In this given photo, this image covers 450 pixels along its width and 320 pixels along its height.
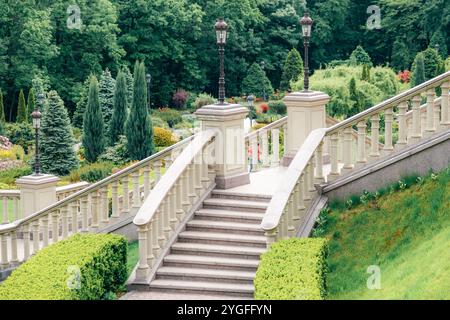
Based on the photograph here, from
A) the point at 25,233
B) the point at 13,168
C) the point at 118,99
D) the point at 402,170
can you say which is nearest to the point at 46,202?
the point at 25,233

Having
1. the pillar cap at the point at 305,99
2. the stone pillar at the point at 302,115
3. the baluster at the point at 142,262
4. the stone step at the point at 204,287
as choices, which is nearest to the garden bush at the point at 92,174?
the stone pillar at the point at 302,115

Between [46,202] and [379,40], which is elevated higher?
[379,40]

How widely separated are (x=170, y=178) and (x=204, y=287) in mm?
2174

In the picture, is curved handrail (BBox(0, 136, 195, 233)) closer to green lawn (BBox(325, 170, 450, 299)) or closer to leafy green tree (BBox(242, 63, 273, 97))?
green lawn (BBox(325, 170, 450, 299))

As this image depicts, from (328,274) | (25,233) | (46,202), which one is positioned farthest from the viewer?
(46,202)

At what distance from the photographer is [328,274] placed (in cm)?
1534

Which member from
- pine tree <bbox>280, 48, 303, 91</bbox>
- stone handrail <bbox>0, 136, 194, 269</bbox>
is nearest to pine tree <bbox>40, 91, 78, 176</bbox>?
stone handrail <bbox>0, 136, 194, 269</bbox>

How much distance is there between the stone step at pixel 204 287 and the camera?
50.1 feet

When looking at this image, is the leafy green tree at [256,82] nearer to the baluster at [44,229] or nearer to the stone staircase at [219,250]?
the baluster at [44,229]

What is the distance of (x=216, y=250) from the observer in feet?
53.7
